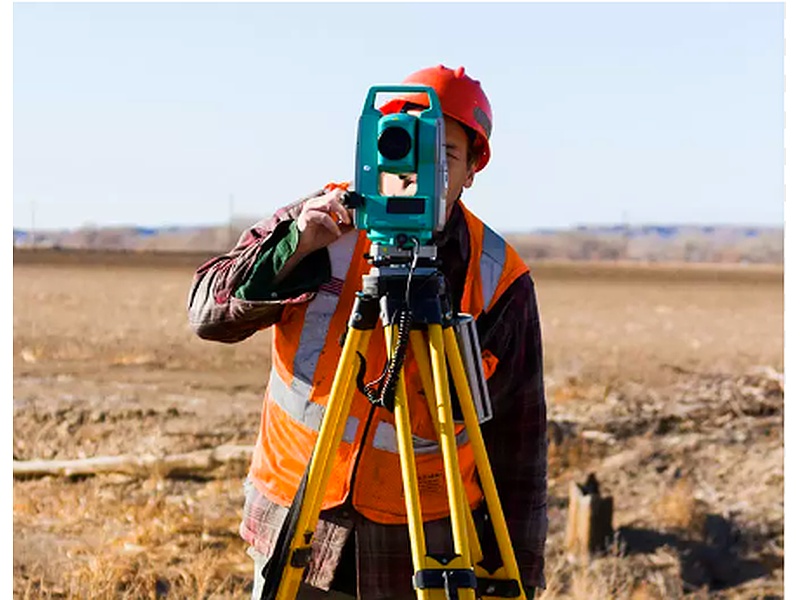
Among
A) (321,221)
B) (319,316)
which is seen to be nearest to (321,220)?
(321,221)

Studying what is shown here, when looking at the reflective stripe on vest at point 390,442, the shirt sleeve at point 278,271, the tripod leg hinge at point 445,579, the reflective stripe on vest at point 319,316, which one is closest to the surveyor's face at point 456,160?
the reflective stripe on vest at point 319,316

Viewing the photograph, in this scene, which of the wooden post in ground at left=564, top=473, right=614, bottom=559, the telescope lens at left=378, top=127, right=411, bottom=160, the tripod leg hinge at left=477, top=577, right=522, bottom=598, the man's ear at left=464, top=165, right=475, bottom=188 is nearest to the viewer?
the telescope lens at left=378, top=127, right=411, bottom=160

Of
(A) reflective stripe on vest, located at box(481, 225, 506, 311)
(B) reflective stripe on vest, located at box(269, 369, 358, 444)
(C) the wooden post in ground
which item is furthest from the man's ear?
(C) the wooden post in ground

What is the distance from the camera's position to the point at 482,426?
2.73 meters

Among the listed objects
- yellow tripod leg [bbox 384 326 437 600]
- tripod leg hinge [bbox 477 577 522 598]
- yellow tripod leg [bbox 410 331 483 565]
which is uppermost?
yellow tripod leg [bbox 410 331 483 565]

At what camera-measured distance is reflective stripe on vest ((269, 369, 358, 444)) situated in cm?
250

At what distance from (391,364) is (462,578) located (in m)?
0.43

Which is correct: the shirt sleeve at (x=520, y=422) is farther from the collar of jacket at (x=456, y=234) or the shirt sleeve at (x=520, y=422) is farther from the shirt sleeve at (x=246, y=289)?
the shirt sleeve at (x=246, y=289)

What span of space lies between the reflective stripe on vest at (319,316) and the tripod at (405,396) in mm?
173

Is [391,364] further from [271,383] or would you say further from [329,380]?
[271,383]

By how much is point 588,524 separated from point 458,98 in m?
5.05

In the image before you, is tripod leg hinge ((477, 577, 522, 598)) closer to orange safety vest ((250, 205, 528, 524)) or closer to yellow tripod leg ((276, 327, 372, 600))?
orange safety vest ((250, 205, 528, 524))

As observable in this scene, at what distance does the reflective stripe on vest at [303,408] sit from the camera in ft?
8.21

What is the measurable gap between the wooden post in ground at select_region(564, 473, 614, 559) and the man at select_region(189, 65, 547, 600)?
4.60 m
